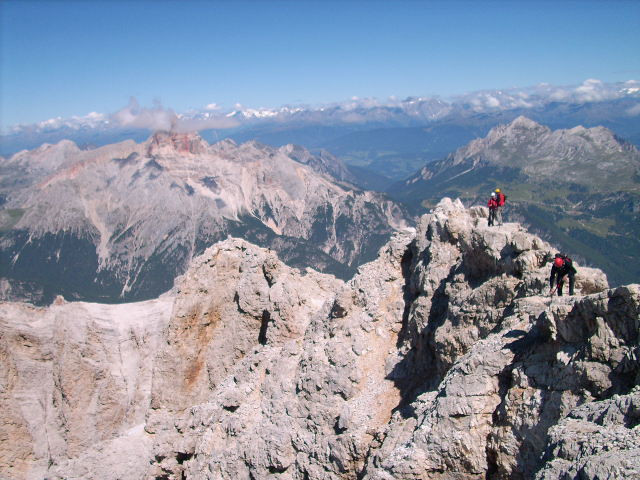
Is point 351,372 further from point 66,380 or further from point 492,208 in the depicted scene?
point 66,380

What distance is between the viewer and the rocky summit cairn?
15.9 meters

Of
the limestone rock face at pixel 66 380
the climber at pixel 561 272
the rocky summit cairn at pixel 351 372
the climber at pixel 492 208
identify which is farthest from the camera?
the limestone rock face at pixel 66 380

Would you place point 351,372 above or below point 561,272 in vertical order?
below

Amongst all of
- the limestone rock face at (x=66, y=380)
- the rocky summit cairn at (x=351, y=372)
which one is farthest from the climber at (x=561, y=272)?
the limestone rock face at (x=66, y=380)

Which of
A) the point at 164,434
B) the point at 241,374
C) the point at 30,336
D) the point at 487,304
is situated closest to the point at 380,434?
the point at 487,304

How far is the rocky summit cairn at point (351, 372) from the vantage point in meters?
15.9

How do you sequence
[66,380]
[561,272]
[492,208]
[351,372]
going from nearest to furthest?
[561,272], [492,208], [351,372], [66,380]

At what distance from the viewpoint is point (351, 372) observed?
29.8 metres

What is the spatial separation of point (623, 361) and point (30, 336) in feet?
193

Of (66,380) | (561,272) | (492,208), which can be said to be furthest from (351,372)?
(66,380)

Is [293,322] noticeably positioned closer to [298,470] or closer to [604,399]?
[298,470]

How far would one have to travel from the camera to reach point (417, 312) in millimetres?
29297

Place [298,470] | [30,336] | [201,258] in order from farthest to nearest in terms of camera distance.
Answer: [30,336] → [201,258] → [298,470]

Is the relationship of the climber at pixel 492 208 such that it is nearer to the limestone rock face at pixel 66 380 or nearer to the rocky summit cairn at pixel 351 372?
the rocky summit cairn at pixel 351 372
